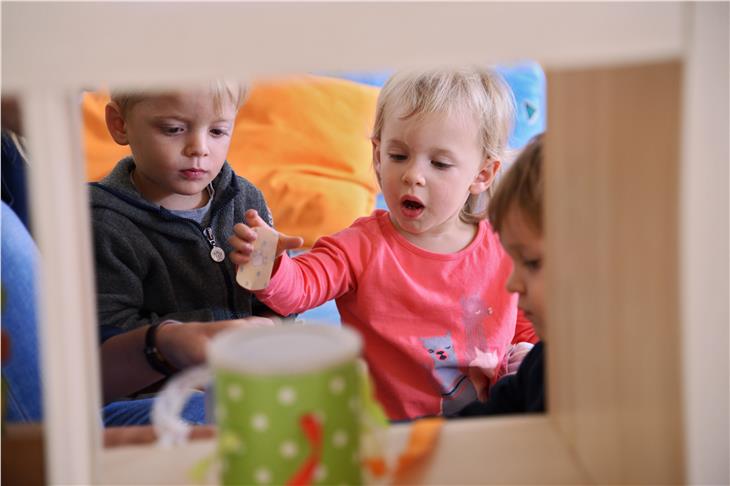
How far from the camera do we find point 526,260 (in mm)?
878

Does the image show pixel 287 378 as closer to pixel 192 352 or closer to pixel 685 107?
pixel 685 107

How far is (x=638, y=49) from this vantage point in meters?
0.52

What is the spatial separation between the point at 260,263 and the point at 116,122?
0.39 metres

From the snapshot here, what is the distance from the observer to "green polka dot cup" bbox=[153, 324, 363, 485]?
500 millimetres

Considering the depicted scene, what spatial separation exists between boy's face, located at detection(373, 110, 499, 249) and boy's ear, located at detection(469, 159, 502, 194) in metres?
0.04

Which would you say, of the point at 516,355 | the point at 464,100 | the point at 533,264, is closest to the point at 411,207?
the point at 464,100

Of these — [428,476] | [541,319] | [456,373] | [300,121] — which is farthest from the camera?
[300,121]

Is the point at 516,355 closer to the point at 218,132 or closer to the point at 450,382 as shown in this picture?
the point at 450,382

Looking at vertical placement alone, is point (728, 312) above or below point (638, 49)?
below

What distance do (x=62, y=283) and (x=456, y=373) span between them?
85 centimetres

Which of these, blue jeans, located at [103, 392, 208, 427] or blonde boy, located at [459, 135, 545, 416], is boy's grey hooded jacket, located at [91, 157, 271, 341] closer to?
blue jeans, located at [103, 392, 208, 427]

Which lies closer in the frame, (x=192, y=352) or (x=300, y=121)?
(x=192, y=352)

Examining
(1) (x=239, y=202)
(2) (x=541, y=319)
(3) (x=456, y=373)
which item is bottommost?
(3) (x=456, y=373)

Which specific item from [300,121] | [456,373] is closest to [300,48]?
[456,373]
